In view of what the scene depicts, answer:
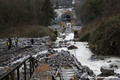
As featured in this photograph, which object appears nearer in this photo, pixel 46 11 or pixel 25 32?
pixel 25 32

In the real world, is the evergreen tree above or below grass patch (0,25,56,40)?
above

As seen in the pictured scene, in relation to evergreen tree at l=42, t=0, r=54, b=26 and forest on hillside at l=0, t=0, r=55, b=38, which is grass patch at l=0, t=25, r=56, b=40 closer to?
forest on hillside at l=0, t=0, r=55, b=38

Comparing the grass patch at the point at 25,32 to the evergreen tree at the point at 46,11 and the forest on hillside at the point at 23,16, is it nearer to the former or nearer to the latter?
the forest on hillside at the point at 23,16

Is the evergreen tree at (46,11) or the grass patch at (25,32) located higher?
the evergreen tree at (46,11)

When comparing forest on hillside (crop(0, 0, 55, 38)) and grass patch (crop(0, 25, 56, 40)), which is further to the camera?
forest on hillside (crop(0, 0, 55, 38))

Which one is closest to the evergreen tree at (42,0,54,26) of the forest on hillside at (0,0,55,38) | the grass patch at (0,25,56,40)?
the forest on hillside at (0,0,55,38)

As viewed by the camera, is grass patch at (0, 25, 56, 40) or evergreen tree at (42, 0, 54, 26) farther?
evergreen tree at (42, 0, 54, 26)

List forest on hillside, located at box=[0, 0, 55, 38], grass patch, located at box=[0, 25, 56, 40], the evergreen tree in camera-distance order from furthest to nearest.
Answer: the evergreen tree
forest on hillside, located at box=[0, 0, 55, 38]
grass patch, located at box=[0, 25, 56, 40]

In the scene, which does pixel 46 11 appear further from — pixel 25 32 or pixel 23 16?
pixel 25 32

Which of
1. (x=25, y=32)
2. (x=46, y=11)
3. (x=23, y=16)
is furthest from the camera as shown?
(x=46, y=11)

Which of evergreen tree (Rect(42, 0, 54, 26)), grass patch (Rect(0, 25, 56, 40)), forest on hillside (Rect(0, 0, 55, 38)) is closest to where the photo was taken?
grass patch (Rect(0, 25, 56, 40))

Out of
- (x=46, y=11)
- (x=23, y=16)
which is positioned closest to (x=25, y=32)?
(x=23, y=16)

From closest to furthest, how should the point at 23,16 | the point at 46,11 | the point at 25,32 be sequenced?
A: 1. the point at 25,32
2. the point at 23,16
3. the point at 46,11

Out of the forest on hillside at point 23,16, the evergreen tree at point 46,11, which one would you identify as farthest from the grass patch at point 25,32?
the evergreen tree at point 46,11
